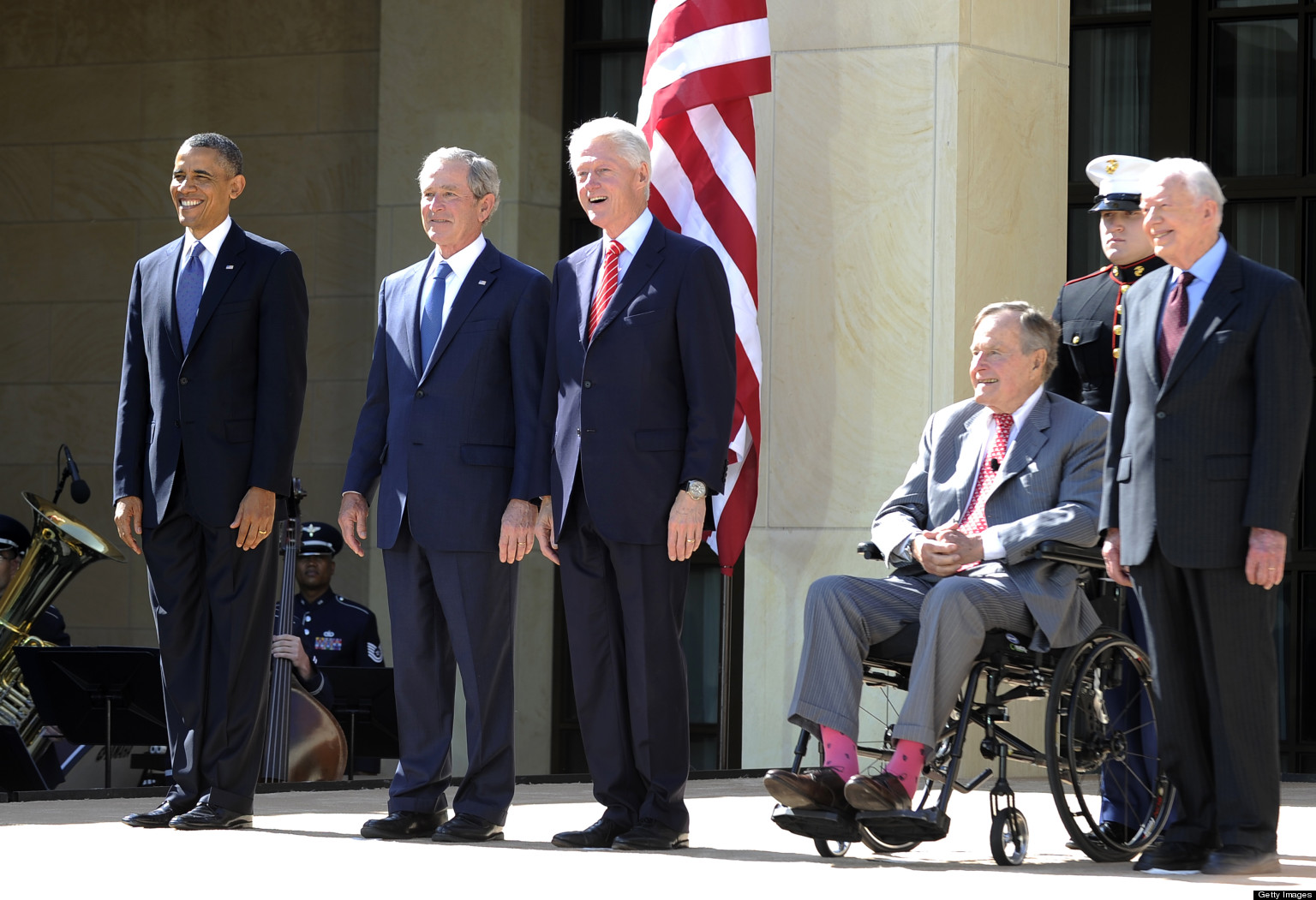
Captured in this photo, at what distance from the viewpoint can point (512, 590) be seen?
5.11 meters

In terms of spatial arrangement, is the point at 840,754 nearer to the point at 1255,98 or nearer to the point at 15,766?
→ the point at 15,766

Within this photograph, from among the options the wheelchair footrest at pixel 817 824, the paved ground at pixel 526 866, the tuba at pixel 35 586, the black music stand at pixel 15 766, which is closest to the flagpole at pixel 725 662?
the paved ground at pixel 526 866

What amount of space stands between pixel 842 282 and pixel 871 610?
3.10 m

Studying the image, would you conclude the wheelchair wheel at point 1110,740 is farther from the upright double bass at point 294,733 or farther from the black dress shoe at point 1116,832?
the upright double bass at point 294,733

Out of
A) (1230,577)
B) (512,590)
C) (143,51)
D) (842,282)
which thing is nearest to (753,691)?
(842,282)

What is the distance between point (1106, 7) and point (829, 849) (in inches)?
245

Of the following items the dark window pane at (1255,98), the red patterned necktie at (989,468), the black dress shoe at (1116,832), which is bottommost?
the black dress shoe at (1116,832)

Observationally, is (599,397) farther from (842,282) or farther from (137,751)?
(137,751)

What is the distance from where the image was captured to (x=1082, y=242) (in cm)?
976

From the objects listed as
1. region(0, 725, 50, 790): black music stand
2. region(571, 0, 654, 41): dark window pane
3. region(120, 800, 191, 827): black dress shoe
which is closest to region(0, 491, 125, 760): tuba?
region(0, 725, 50, 790): black music stand

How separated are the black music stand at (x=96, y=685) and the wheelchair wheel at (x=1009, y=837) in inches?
136

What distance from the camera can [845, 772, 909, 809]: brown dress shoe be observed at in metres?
4.50

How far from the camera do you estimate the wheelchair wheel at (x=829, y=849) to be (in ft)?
15.4

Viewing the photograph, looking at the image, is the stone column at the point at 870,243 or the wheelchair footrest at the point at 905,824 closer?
the wheelchair footrest at the point at 905,824
